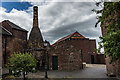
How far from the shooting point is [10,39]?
1798 cm

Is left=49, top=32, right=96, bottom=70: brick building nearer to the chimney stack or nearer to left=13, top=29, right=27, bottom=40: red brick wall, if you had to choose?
the chimney stack

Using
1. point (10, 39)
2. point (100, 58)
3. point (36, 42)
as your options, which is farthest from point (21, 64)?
point (100, 58)

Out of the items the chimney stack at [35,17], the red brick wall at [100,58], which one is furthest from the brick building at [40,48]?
the red brick wall at [100,58]

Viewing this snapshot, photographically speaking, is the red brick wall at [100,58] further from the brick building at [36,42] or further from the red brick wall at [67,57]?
the brick building at [36,42]

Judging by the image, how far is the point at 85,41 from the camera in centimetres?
2664

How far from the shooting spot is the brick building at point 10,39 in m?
16.7

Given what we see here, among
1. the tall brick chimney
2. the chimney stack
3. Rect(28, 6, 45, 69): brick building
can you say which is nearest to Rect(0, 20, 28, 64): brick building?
Rect(28, 6, 45, 69): brick building

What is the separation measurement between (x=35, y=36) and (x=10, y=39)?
5.02 metres

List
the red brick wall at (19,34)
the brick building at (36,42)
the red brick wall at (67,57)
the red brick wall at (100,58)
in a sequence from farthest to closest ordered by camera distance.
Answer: the red brick wall at (100,58) → the red brick wall at (19,34) → the brick building at (36,42) → the red brick wall at (67,57)

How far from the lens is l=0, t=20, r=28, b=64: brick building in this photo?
16.7 meters

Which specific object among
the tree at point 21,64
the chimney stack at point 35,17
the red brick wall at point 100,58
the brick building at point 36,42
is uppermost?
the chimney stack at point 35,17

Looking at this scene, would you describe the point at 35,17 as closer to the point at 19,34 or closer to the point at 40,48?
the point at 19,34

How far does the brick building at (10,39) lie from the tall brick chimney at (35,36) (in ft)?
10.0

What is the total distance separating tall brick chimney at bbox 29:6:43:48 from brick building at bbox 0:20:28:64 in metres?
3.05
